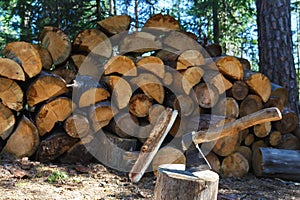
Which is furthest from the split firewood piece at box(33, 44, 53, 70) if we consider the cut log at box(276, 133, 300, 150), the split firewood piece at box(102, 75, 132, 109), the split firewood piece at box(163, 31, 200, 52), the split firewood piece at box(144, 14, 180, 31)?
the cut log at box(276, 133, 300, 150)

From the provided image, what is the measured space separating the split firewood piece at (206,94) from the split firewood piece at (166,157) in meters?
0.58

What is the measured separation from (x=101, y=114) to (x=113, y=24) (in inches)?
43.6

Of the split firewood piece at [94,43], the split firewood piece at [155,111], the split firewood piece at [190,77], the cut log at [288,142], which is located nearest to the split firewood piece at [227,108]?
the split firewood piece at [190,77]

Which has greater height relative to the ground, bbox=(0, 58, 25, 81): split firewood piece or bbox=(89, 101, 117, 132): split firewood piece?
bbox=(0, 58, 25, 81): split firewood piece

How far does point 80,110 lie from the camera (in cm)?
324

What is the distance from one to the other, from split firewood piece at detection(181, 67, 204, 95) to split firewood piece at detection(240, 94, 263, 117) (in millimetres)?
649

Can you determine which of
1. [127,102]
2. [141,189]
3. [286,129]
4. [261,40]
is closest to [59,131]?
[127,102]

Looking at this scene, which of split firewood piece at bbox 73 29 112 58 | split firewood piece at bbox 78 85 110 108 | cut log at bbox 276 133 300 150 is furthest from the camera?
cut log at bbox 276 133 300 150

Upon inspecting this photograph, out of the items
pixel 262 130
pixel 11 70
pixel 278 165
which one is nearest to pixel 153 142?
pixel 262 130

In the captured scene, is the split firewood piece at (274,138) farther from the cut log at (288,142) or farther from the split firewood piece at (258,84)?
the split firewood piece at (258,84)

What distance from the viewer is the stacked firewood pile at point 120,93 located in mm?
3104

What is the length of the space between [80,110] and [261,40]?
9.32 ft

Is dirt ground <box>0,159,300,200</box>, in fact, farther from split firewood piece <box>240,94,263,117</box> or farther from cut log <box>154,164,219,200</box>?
cut log <box>154,164,219,200</box>

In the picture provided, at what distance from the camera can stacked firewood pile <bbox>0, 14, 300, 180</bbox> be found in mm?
3104
